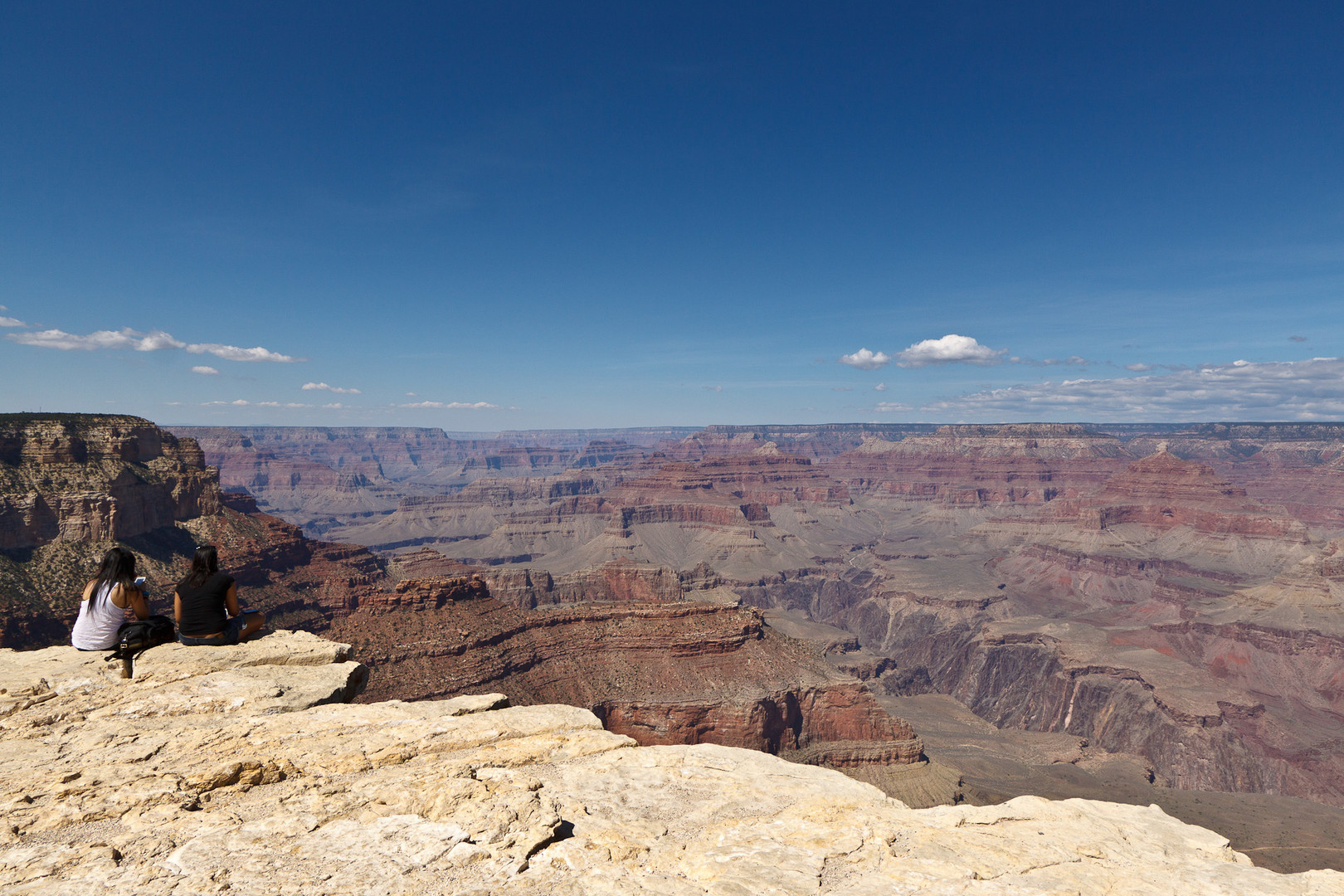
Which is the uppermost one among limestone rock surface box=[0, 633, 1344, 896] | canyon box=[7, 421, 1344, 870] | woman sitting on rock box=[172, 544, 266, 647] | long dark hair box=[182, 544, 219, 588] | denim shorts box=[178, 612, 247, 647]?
long dark hair box=[182, 544, 219, 588]

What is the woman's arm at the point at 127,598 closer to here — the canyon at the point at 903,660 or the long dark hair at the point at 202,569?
the long dark hair at the point at 202,569

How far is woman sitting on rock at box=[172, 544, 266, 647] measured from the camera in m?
14.0

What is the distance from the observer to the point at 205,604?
14.3 m

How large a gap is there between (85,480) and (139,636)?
96.6m

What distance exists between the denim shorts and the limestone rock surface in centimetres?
20

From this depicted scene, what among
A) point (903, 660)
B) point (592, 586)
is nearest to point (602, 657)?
point (592, 586)

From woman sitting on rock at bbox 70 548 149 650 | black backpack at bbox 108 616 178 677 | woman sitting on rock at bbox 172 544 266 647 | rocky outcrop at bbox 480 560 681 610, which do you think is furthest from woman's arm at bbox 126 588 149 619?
rocky outcrop at bbox 480 560 681 610

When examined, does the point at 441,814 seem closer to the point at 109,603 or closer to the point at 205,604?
the point at 205,604

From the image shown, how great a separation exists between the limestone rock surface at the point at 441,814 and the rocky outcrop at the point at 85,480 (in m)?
88.4

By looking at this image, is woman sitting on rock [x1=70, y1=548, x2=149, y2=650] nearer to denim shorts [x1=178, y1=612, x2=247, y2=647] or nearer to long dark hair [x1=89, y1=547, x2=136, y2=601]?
long dark hair [x1=89, y1=547, x2=136, y2=601]

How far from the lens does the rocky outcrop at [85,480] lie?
247ft

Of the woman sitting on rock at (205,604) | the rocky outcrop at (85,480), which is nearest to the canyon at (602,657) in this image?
Result: the rocky outcrop at (85,480)

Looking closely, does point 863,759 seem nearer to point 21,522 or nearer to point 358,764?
point 358,764

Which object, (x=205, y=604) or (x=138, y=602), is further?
(x=205, y=604)
